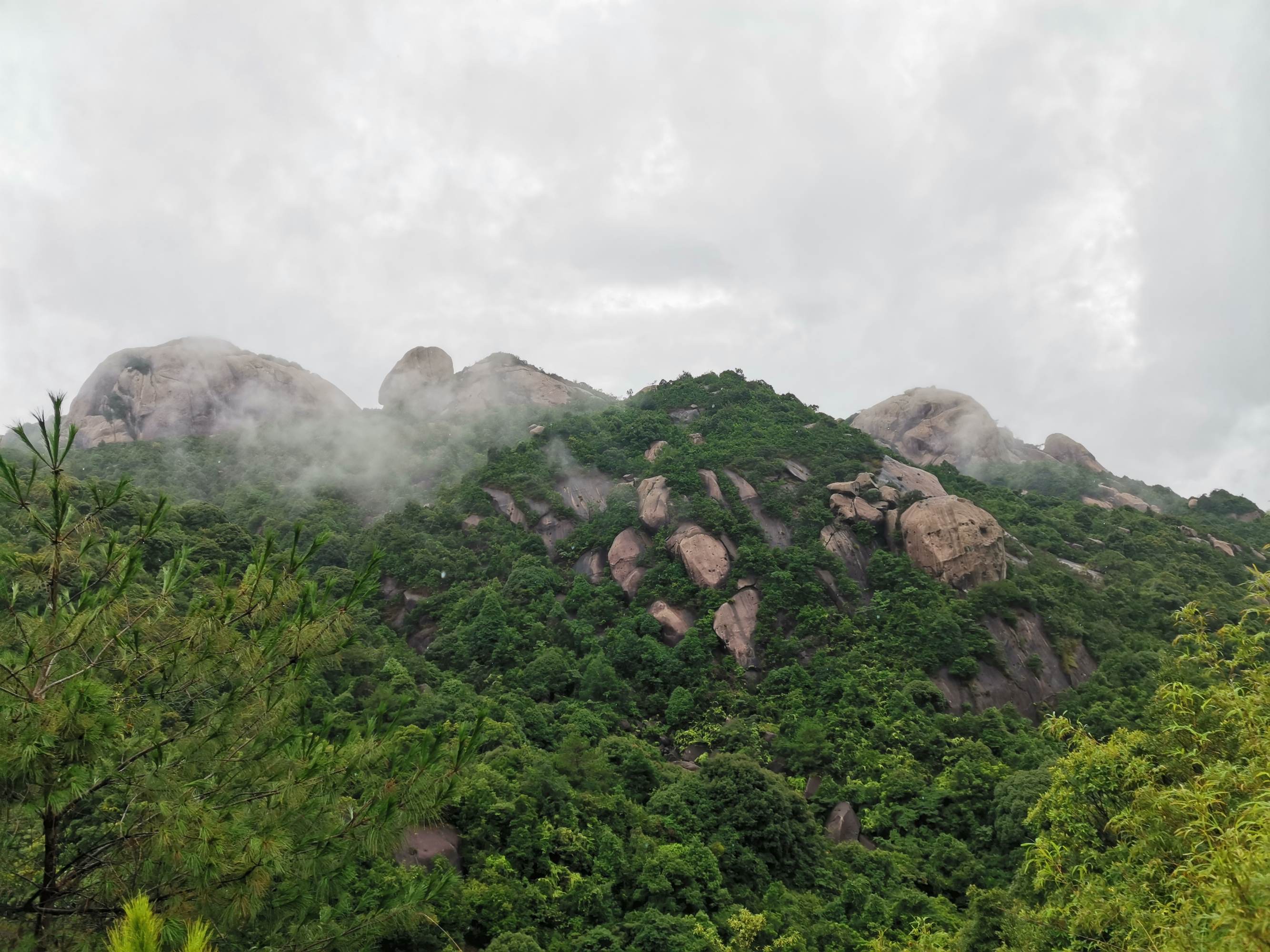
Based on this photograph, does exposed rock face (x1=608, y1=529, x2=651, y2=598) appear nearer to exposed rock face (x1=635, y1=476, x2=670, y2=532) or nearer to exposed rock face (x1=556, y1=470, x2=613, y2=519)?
exposed rock face (x1=635, y1=476, x2=670, y2=532)

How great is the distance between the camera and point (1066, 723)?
9.95 metres

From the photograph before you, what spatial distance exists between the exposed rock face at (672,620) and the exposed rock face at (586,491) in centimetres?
960

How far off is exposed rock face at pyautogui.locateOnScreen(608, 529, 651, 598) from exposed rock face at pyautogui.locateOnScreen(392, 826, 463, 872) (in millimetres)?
18897

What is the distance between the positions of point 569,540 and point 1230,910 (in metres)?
35.1

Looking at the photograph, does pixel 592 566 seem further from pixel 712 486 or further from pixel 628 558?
pixel 712 486

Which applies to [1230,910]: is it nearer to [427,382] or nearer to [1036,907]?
[1036,907]

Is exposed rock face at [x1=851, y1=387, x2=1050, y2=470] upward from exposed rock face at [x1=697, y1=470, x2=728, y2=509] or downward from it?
upward

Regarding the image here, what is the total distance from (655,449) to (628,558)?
12.0m

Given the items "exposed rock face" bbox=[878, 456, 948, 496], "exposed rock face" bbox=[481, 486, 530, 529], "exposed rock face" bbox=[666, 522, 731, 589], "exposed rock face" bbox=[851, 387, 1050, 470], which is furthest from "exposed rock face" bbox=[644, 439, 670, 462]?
"exposed rock face" bbox=[851, 387, 1050, 470]

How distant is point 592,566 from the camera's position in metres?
35.9

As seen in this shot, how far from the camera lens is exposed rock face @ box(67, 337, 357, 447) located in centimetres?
5397

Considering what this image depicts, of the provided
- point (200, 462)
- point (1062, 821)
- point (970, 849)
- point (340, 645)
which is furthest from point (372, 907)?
point (200, 462)

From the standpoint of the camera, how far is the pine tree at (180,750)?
4953mm

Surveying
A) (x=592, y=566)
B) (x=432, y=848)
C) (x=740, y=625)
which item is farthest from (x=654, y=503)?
(x=432, y=848)
